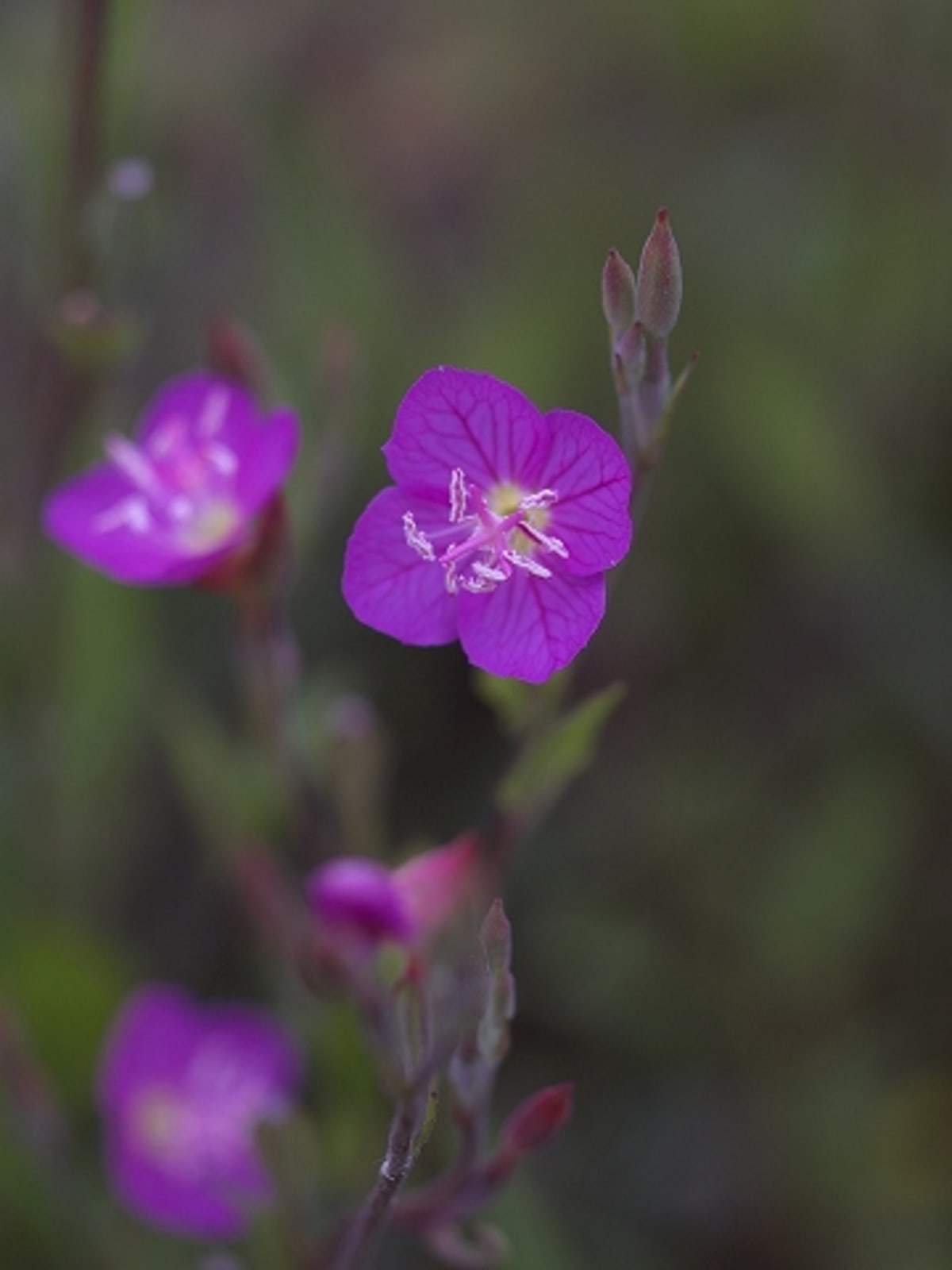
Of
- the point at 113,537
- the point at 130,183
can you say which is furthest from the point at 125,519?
the point at 130,183

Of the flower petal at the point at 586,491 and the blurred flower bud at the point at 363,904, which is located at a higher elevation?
the flower petal at the point at 586,491

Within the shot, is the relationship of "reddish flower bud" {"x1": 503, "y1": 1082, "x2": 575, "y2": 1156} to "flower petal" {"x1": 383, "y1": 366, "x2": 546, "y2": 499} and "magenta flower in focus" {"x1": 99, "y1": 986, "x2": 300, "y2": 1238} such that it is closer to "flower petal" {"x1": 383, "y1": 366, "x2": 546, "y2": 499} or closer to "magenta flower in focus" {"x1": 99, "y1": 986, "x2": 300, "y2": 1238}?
"flower petal" {"x1": 383, "y1": 366, "x2": 546, "y2": 499}

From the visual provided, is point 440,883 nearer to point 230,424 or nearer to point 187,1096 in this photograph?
point 230,424

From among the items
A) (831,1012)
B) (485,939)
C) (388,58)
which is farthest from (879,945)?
(388,58)

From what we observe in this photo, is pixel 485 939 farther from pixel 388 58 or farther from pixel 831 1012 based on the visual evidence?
pixel 388 58

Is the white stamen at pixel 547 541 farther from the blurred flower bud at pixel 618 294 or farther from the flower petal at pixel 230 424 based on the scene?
the flower petal at pixel 230 424

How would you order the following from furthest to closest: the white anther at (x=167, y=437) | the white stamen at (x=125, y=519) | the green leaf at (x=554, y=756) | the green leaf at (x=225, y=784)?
1. the green leaf at (x=225, y=784)
2. the white anther at (x=167, y=437)
3. the white stamen at (x=125, y=519)
4. the green leaf at (x=554, y=756)

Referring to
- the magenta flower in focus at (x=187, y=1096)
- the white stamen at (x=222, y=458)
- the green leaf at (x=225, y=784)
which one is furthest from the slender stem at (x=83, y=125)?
the magenta flower in focus at (x=187, y=1096)
